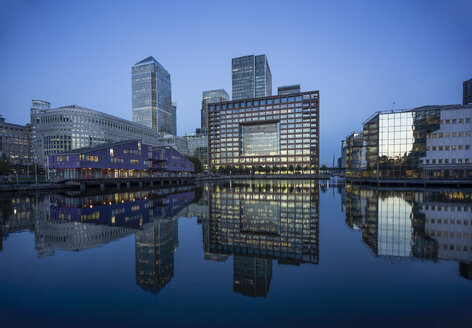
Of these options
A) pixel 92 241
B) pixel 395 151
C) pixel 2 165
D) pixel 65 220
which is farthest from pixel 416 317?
pixel 2 165

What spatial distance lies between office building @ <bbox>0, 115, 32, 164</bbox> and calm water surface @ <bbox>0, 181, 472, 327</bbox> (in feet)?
708

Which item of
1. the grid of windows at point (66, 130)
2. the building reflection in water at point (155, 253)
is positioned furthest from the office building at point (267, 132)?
the building reflection in water at point (155, 253)

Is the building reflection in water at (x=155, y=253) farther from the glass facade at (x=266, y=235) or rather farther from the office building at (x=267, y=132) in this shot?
the office building at (x=267, y=132)

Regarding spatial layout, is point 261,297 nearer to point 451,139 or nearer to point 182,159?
point 451,139

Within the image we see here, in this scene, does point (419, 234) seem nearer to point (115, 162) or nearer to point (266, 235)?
point (266, 235)

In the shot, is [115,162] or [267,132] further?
[267,132]

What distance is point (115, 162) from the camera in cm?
6688

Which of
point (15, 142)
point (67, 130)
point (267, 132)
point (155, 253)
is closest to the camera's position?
point (155, 253)

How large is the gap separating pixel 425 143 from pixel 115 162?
90.9 meters

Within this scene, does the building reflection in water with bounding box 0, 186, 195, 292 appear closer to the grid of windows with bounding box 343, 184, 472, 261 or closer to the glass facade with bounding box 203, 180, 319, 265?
the glass facade with bounding box 203, 180, 319, 265

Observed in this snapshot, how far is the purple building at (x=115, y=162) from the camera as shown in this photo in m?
58.8

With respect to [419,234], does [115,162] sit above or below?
above

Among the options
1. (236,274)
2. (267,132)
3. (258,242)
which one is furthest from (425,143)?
(267,132)

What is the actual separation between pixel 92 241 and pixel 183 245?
6.11 meters
